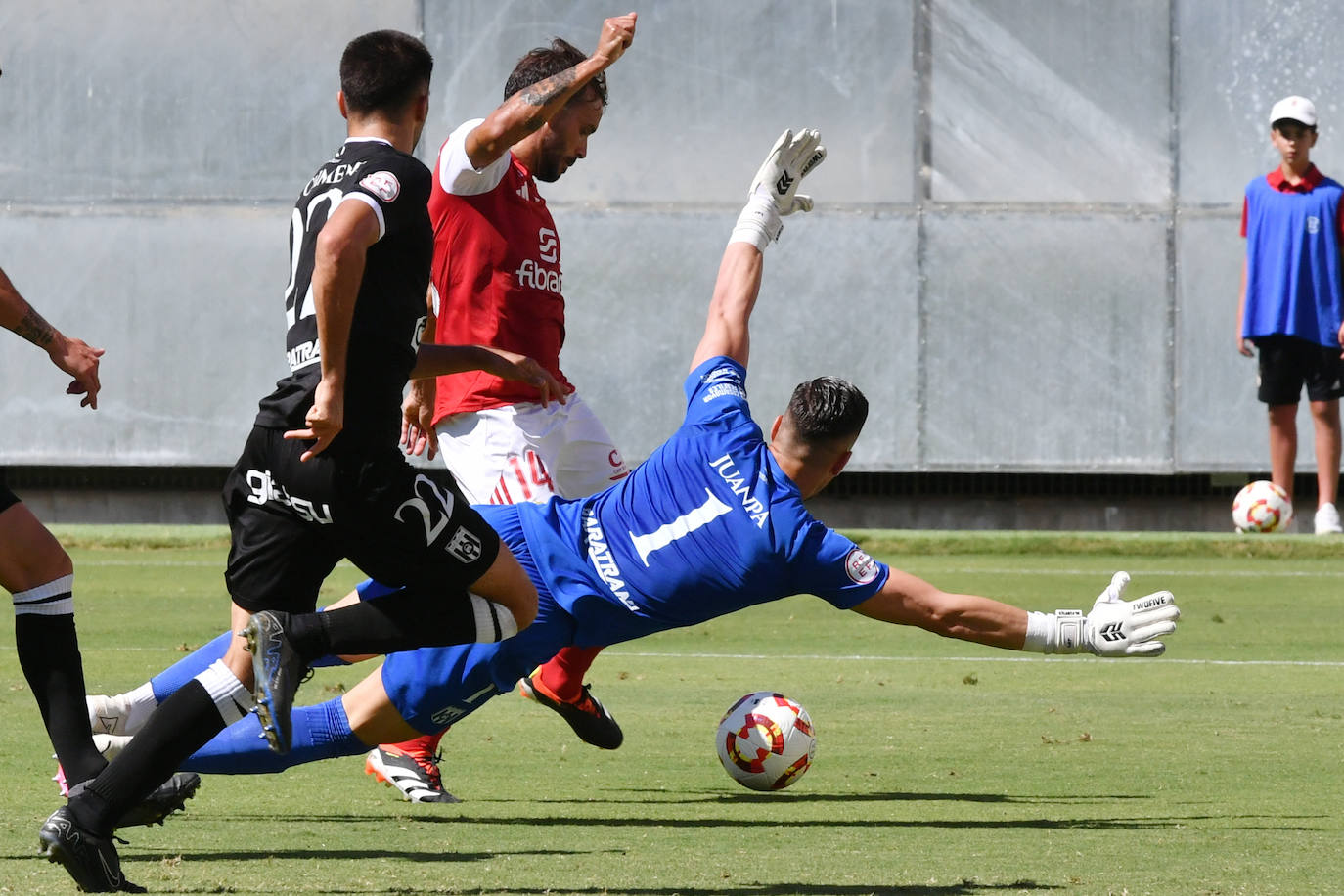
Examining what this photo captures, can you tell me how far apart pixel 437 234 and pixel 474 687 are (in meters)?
2.10

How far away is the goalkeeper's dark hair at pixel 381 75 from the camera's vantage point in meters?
4.50

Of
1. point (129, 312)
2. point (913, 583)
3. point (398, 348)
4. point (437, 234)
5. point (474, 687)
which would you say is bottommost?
point (474, 687)

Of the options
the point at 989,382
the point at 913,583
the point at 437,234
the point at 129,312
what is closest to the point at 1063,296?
the point at 989,382

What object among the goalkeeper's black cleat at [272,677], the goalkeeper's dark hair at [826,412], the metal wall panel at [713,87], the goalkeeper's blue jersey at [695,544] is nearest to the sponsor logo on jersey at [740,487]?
the goalkeeper's blue jersey at [695,544]

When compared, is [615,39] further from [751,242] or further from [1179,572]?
[1179,572]

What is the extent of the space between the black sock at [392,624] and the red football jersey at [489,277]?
6.87 feet

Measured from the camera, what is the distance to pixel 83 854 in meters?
4.00

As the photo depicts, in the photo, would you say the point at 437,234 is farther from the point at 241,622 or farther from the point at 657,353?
the point at 657,353

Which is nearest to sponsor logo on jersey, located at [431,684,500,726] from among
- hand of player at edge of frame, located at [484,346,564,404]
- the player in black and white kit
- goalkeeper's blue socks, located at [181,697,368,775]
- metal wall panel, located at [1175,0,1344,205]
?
goalkeeper's blue socks, located at [181,697,368,775]

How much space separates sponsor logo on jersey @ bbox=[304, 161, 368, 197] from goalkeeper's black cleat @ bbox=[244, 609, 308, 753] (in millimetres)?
978

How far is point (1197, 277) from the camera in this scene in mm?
15086

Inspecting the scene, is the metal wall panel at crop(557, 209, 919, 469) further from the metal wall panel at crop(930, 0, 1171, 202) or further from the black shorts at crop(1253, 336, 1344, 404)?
the black shorts at crop(1253, 336, 1344, 404)

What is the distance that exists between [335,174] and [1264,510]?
10.1m

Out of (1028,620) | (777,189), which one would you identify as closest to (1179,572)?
(777,189)
